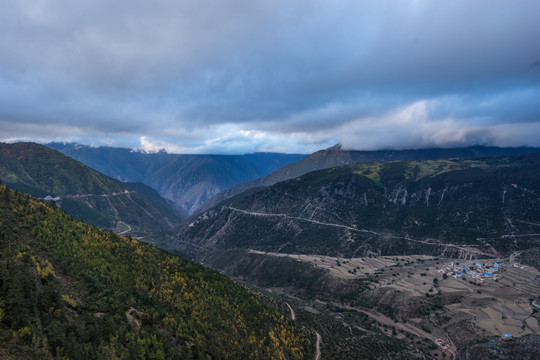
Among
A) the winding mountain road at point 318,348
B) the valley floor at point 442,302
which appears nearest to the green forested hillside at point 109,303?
the winding mountain road at point 318,348

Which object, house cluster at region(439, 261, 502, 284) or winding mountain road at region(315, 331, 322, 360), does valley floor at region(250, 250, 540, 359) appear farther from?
winding mountain road at region(315, 331, 322, 360)

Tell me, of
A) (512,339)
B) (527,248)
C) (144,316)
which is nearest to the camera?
(144,316)

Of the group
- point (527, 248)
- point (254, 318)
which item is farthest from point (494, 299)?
point (254, 318)

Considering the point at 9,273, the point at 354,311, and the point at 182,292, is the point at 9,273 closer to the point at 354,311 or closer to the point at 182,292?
the point at 182,292

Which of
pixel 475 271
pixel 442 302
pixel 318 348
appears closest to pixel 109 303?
pixel 318 348

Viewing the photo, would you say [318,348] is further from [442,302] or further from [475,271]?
[475,271]

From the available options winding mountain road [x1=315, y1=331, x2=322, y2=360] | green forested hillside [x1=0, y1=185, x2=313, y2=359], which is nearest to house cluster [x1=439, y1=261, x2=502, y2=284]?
winding mountain road [x1=315, y1=331, x2=322, y2=360]

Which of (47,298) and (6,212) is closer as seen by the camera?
(47,298)
